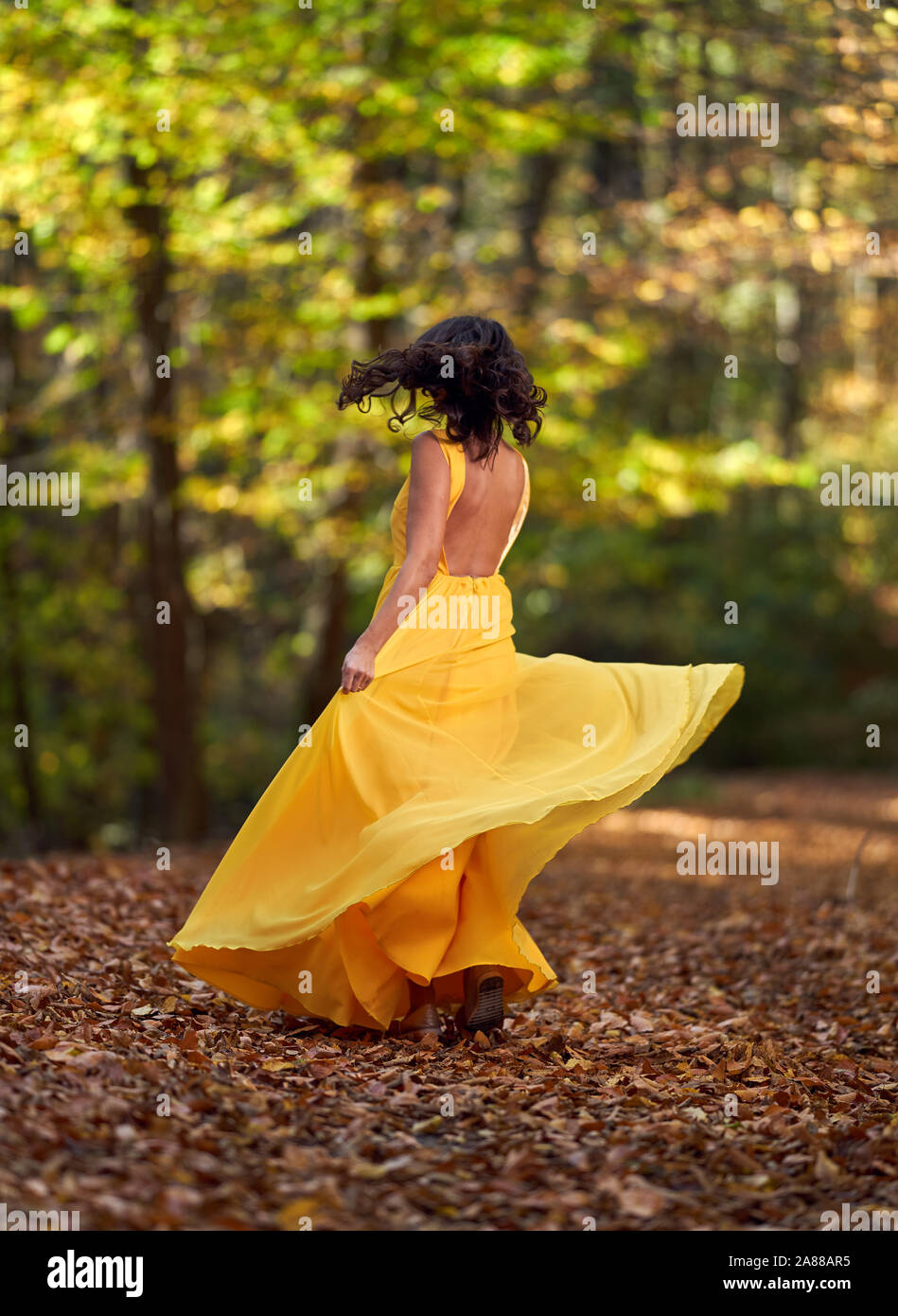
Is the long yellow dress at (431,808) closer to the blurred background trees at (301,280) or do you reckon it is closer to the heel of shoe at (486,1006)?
the heel of shoe at (486,1006)

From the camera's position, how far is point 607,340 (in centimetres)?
1146

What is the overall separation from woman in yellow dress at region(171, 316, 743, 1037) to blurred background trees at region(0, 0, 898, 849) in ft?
16.6

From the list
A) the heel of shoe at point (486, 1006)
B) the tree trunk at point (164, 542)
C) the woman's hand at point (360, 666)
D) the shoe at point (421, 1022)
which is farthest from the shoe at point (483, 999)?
the tree trunk at point (164, 542)

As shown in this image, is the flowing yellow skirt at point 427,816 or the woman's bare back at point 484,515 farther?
the woman's bare back at point 484,515

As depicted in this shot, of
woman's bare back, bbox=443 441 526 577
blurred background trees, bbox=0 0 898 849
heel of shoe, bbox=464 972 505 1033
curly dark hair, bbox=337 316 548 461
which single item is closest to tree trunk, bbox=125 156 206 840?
blurred background trees, bbox=0 0 898 849

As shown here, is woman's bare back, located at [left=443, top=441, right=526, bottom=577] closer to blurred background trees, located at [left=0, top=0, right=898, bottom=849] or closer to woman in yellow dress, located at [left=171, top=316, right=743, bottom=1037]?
woman in yellow dress, located at [left=171, top=316, right=743, bottom=1037]

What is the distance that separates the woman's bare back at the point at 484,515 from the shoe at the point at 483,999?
1317 millimetres

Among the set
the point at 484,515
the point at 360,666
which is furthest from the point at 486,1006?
the point at 484,515

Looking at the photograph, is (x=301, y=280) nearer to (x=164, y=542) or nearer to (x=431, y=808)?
(x=164, y=542)

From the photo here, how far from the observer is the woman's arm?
4.26 meters

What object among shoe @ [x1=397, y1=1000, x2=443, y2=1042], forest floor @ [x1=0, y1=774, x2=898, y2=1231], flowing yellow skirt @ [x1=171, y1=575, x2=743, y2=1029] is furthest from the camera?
shoe @ [x1=397, y1=1000, x2=443, y2=1042]

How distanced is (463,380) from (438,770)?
49.9 inches

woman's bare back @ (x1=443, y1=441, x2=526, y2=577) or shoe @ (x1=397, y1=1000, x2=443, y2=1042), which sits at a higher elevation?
woman's bare back @ (x1=443, y1=441, x2=526, y2=577)

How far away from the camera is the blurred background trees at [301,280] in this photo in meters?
9.39
